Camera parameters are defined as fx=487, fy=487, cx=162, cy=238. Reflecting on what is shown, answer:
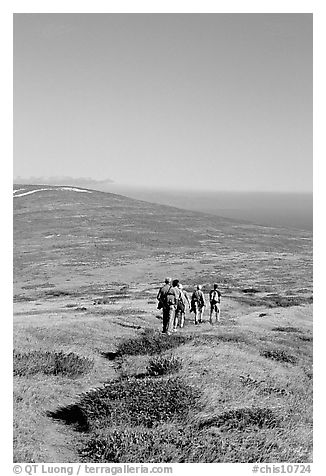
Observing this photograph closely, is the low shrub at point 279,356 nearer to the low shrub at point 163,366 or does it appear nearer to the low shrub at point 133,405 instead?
the low shrub at point 163,366

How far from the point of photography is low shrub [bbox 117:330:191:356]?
51.6ft

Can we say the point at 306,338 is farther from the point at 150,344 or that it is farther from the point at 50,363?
the point at 50,363

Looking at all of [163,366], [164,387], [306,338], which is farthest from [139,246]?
[164,387]

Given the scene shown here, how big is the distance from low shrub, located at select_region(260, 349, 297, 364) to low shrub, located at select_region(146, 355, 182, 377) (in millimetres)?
3888

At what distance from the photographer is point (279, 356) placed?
16.4 m

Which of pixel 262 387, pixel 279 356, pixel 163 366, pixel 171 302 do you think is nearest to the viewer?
pixel 262 387

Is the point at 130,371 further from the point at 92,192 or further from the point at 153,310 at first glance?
the point at 92,192

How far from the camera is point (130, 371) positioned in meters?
14.0

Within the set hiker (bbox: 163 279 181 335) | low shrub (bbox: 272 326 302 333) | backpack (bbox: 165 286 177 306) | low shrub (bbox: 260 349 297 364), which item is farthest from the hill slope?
low shrub (bbox: 260 349 297 364)

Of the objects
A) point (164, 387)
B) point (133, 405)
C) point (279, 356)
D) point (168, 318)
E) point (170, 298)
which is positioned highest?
point (170, 298)

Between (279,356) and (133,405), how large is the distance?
6.95 m

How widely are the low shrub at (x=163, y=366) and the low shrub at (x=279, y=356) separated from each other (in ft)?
12.8

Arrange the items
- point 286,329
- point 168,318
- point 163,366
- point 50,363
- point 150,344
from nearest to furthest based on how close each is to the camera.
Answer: point 163,366 → point 50,363 → point 150,344 → point 168,318 → point 286,329

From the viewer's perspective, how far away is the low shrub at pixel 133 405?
10.9m
